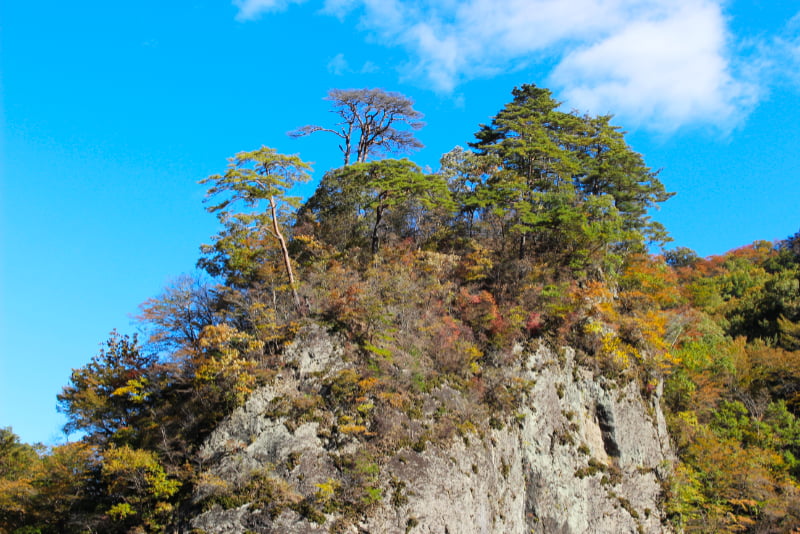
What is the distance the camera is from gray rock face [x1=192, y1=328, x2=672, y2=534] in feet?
54.6

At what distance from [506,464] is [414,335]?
6374mm

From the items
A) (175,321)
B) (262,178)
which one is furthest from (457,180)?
(175,321)

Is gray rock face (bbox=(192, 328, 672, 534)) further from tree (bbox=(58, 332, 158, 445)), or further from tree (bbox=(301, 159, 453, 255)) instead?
tree (bbox=(301, 159, 453, 255))

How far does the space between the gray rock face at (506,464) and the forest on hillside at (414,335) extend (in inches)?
21.8

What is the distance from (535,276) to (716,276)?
37507 millimetres

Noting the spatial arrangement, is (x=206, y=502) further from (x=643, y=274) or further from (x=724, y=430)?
(x=724, y=430)

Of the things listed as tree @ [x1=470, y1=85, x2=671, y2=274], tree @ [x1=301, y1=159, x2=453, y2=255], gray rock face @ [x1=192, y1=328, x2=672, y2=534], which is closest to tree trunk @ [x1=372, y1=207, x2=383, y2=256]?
tree @ [x1=301, y1=159, x2=453, y2=255]

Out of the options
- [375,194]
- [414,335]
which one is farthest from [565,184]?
[414,335]

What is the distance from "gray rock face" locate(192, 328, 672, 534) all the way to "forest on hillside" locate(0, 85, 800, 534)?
0.55m

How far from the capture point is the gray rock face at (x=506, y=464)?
1666 cm

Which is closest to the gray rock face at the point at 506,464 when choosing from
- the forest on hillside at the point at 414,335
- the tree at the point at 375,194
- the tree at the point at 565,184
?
the forest on hillside at the point at 414,335

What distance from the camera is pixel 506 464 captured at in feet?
69.1

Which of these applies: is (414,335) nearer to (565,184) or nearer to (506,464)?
(506,464)

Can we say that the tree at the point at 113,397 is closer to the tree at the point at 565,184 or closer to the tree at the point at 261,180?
the tree at the point at 261,180
